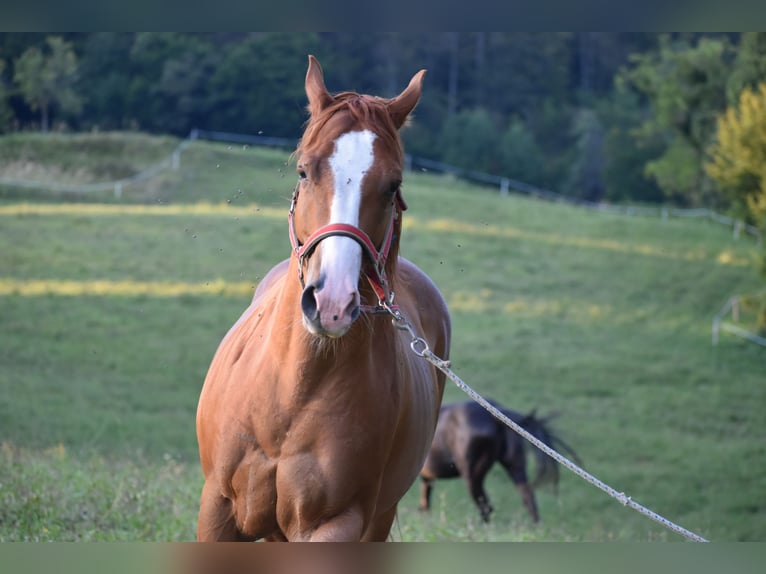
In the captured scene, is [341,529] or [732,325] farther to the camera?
[732,325]

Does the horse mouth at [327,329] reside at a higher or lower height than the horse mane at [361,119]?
lower

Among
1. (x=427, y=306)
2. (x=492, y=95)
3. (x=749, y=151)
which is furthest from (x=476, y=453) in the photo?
(x=492, y=95)

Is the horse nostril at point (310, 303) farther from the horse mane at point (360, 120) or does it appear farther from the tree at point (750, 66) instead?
the tree at point (750, 66)

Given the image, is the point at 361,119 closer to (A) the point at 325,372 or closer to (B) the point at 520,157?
(A) the point at 325,372

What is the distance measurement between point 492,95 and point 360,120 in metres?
33.1

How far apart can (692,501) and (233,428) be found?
33.3ft

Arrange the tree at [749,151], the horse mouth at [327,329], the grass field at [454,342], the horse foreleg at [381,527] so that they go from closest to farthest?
the horse mouth at [327,329]
the horse foreleg at [381,527]
the grass field at [454,342]
the tree at [749,151]

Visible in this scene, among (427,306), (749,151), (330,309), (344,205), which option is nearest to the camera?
(330,309)

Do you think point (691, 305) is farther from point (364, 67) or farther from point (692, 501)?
point (364, 67)

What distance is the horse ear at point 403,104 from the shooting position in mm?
3256

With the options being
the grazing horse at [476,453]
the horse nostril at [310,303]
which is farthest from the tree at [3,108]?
the horse nostril at [310,303]

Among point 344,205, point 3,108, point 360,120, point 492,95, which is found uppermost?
point 492,95

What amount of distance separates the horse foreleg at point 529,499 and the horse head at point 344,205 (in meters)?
7.89

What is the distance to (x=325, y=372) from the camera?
317 centimetres
